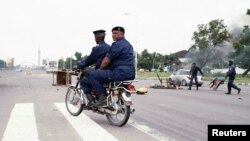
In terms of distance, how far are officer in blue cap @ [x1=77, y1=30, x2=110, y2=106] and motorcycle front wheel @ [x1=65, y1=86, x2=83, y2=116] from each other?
384 mm

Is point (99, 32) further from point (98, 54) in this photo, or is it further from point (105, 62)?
point (105, 62)

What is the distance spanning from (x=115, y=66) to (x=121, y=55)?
25 cm

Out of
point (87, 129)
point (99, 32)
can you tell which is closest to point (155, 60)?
point (99, 32)

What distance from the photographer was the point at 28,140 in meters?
6.11

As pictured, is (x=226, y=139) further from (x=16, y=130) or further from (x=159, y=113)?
(x=159, y=113)

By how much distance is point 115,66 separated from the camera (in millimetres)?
7844

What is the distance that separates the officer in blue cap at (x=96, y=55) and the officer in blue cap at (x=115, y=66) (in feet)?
1.13

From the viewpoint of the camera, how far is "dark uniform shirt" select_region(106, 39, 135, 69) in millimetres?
7704

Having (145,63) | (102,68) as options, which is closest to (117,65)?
(102,68)

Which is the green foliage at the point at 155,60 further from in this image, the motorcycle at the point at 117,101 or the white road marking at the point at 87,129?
the motorcycle at the point at 117,101

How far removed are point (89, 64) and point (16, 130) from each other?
2166 millimetres

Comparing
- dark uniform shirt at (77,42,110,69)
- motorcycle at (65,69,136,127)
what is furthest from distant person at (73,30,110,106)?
motorcycle at (65,69,136,127)

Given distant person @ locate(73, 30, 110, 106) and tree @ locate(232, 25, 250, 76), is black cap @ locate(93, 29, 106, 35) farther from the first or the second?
tree @ locate(232, 25, 250, 76)

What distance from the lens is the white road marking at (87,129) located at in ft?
20.9
